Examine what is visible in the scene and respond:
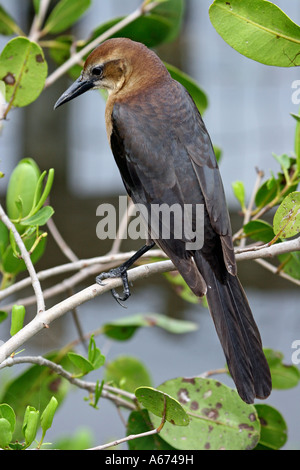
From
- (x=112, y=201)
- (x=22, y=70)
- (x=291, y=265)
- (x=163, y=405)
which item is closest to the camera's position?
(x=163, y=405)

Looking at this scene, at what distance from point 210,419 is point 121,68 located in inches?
29.3

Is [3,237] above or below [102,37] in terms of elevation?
below

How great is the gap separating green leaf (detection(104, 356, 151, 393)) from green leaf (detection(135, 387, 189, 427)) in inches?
18.7

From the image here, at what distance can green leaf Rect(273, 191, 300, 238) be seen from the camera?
104 centimetres

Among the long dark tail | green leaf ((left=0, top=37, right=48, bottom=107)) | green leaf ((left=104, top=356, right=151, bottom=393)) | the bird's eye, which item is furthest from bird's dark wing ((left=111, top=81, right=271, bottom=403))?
green leaf ((left=104, top=356, right=151, bottom=393))

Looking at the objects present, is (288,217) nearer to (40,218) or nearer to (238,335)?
(238,335)

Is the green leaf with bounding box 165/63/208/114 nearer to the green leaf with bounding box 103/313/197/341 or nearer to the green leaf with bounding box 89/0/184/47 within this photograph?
the green leaf with bounding box 89/0/184/47

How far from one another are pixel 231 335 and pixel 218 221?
0.67 feet

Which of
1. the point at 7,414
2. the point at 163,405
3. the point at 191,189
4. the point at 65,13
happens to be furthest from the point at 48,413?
the point at 65,13

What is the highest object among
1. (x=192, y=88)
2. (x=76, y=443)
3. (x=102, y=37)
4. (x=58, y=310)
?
(x=102, y=37)

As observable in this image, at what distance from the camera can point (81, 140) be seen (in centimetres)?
334

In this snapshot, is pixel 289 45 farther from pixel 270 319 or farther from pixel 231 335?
pixel 270 319

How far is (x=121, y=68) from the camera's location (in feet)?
4.72

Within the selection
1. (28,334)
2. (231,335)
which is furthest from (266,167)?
(28,334)
